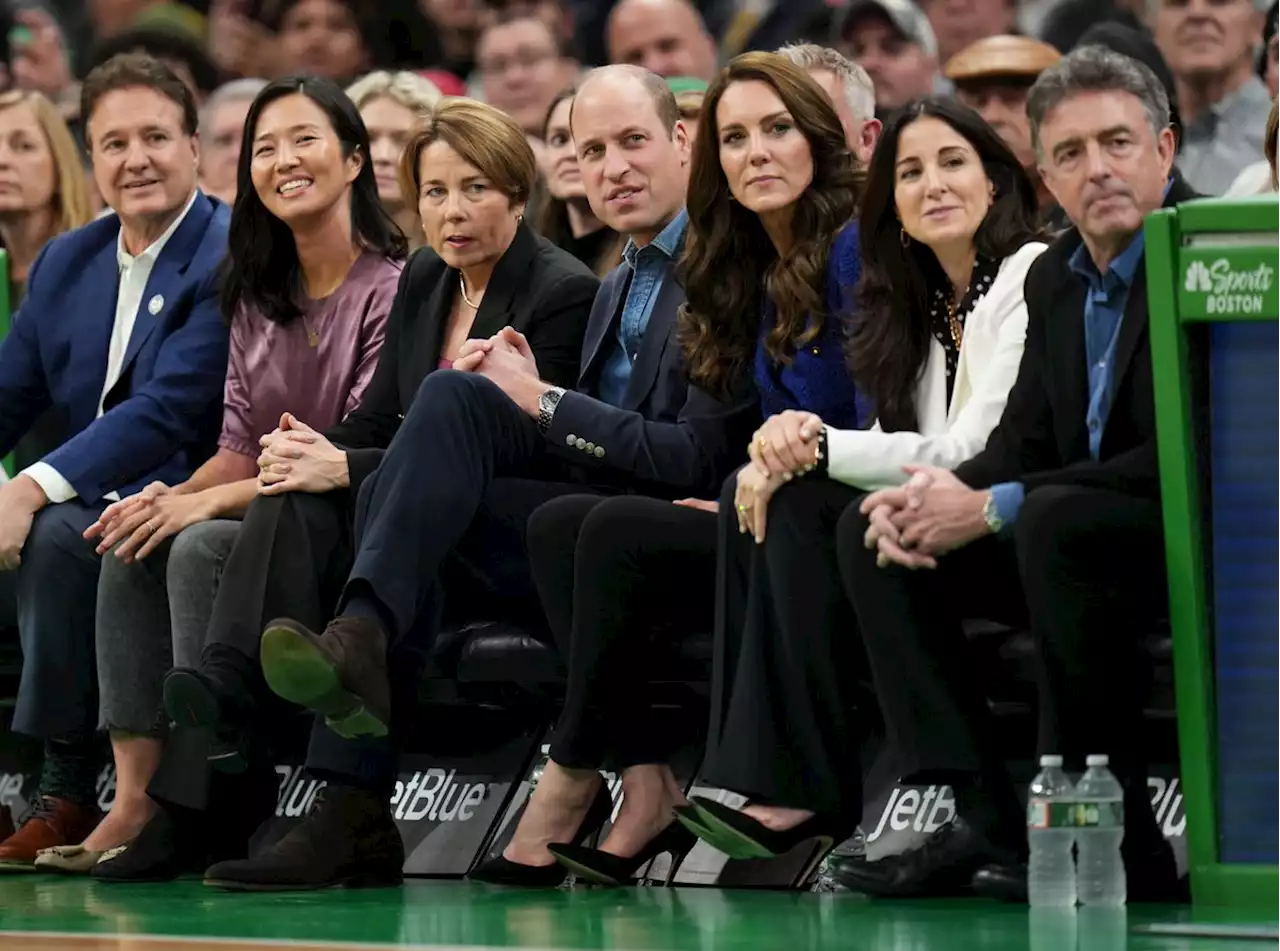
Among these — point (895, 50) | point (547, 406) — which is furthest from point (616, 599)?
point (895, 50)

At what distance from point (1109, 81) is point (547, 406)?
1.19m

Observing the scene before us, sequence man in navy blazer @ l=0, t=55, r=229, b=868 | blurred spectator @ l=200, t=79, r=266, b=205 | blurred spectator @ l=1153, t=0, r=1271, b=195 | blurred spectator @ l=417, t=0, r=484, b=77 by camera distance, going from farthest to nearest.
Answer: blurred spectator @ l=417, t=0, r=484, b=77, blurred spectator @ l=200, t=79, r=266, b=205, blurred spectator @ l=1153, t=0, r=1271, b=195, man in navy blazer @ l=0, t=55, r=229, b=868

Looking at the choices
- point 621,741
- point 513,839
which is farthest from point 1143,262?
point 513,839

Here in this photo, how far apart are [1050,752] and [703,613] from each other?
2.67ft

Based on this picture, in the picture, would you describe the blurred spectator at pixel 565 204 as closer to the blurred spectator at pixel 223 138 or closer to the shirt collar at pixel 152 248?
the shirt collar at pixel 152 248

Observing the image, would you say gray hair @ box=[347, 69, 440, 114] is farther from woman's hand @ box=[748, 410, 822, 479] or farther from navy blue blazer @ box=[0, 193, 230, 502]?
woman's hand @ box=[748, 410, 822, 479]

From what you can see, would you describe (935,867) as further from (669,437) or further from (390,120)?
(390,120)

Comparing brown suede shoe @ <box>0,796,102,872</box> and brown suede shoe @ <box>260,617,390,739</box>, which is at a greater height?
brown suede shoe @ <box>260,617,390,739</box>

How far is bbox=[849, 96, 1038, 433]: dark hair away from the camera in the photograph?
4.27 metres

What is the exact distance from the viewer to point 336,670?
4.03 metres

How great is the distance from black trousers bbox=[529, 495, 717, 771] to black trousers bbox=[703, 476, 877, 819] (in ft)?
0.80

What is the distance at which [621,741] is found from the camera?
430 cm

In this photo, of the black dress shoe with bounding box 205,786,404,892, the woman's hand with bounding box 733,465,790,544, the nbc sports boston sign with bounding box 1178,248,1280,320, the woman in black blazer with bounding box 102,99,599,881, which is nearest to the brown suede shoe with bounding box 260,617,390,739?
the black dress shoe with bounding box 205,786,404,892

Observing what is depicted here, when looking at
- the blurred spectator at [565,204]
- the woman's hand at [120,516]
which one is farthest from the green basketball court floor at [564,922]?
the blurred spectator at [565,204]
